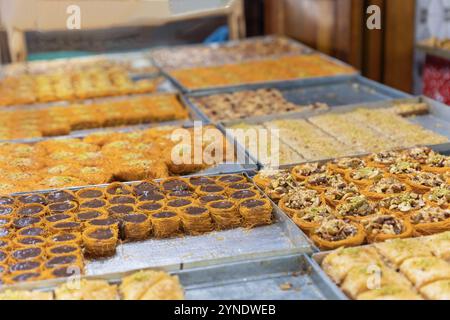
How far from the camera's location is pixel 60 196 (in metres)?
3.60

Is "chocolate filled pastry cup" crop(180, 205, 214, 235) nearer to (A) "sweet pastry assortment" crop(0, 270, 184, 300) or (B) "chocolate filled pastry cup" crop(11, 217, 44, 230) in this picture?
(A) "sweet pastry assortment" crop(0, 270, 184, 300)

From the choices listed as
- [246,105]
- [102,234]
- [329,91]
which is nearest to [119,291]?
[102,234]

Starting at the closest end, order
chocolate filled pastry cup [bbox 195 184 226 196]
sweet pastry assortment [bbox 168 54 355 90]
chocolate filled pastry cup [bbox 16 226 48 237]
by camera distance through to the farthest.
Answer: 1. chocolate filled pastry cup [bbox 16 226 48 237]
2. chocolate filled pastry cup [bbox 195 184 226 196]
3. sweet pastry assortment [bbox 168 54 355 90]

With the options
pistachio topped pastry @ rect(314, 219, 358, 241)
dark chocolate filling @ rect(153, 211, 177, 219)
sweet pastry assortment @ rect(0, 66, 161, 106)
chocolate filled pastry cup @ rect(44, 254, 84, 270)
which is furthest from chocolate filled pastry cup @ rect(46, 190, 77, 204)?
sweet pastry assortment @ rect(0, 66, 161, 106)

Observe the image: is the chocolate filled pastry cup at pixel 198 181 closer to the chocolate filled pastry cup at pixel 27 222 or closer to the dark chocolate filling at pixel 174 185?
the dark chocolate filling at pixel 174 185

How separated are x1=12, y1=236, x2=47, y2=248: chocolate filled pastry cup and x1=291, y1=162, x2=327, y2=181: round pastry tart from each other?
151 cm

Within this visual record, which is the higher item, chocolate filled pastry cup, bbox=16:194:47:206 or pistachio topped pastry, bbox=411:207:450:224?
pistachio topped pastry, bbox=411:207:450:224

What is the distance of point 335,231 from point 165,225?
2.83 ft

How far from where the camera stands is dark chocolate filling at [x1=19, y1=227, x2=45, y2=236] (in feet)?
10.4

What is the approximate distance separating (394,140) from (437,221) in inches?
55.9

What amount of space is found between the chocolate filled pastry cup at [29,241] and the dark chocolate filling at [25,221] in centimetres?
15

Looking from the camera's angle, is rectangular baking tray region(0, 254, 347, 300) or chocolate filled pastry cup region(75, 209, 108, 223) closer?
rectangular baking tray region(0, 254, 347, 300)

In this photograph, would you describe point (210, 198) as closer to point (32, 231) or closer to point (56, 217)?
point (56, 217)

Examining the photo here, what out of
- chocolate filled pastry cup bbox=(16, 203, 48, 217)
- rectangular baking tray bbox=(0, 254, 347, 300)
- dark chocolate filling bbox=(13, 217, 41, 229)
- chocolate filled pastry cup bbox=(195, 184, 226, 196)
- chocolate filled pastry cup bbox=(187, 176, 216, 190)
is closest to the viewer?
rectangular baking tray bbox=(0, 254, 347, 300)
